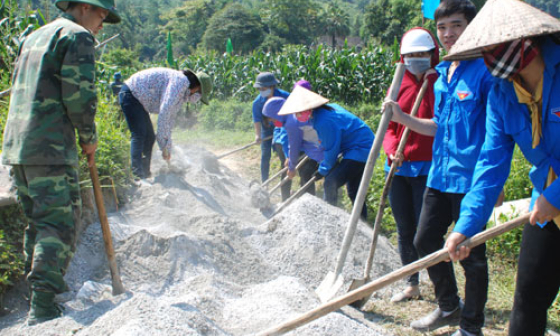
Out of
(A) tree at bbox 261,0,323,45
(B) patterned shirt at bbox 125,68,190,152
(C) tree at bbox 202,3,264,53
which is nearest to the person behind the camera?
(B) patterned shirt at bbox 125,68,190,152

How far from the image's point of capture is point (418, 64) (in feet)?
9.57

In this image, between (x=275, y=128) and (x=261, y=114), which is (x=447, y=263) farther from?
(x=261, y=114)

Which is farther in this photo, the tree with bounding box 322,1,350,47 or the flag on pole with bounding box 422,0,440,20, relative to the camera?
the tree with bounding box 322,1,350,47

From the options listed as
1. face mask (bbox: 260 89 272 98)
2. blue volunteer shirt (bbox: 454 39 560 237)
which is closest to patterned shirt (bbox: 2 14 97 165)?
blue volunteer shirt (bbox: 454 39 560 237)

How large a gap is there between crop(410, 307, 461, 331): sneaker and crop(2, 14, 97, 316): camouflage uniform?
2182 mm

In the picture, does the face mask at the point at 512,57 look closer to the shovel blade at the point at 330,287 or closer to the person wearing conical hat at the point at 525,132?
the person wearing conical hat at the point at 525,132

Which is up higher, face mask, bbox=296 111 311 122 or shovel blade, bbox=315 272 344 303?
face mask, bbox=296 111 311 122

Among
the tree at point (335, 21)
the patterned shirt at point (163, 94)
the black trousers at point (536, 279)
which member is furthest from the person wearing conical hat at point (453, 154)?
the tree at point (335, 21)

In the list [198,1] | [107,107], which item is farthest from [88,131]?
[198,1]

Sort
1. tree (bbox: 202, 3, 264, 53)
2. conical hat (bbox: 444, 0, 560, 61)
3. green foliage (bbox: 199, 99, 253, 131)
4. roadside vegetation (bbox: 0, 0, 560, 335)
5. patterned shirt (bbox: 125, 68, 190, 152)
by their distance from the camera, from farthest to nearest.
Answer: tree (bbox: 202, 3, 264, 53)
green foliage (bbox: 199, 99, 253, 131)
patterned shirt (bbox: 125, 68, 190, 152)
roadside vegetation (bbox: 0, 0, 560, 335)
conical hat (bbox: 444, 0, 560, 61)

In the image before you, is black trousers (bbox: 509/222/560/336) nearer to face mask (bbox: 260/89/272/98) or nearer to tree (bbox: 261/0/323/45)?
face mask (bbox: 260/89/272/98)

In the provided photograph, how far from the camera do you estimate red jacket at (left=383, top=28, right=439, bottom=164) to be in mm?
2896

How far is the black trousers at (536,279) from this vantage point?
1.83 m

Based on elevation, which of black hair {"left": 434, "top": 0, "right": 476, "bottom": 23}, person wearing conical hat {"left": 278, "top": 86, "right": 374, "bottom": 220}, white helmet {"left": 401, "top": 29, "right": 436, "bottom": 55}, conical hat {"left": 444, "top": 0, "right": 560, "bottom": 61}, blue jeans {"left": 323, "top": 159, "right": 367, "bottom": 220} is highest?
black hair {"left": 434, "top": 0, "right": 476, "bottom": 23}
